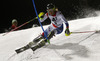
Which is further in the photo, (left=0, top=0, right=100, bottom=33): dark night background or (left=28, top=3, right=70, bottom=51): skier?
(left=0, top=0, right=100, bottom=33): dark night background

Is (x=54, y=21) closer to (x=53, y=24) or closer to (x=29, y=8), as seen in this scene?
(x=53, y=24)

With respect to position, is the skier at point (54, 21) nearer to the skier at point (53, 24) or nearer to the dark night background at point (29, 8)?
the skier at point (53, 24)

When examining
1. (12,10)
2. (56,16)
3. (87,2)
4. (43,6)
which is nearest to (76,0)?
(87,2)

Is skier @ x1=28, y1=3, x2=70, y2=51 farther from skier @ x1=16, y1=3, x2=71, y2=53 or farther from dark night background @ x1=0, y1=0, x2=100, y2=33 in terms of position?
dark night background @ x1=0, y1=0, x2=100, y2=33

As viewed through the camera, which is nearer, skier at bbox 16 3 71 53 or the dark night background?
skier at bbox 16 3 71 53

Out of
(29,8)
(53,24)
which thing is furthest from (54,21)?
(29,8)

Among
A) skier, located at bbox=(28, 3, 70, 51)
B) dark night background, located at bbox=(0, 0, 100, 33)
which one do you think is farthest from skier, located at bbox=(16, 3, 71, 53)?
dark night background, located at bbox=(0, 0, 100, 33)

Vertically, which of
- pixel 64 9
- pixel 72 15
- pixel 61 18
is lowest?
pixel 72 15

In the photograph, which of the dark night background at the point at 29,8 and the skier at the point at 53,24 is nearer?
the skier at the point at 53,24

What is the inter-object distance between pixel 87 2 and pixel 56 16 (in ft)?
22.5

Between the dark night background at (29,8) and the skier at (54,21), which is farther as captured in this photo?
the dark night background at (29,8)

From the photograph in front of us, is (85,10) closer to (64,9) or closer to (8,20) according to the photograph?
(64,9)

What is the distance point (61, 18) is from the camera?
2.44m

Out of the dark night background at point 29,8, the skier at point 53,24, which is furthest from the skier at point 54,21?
the dark night background at point 29,8
